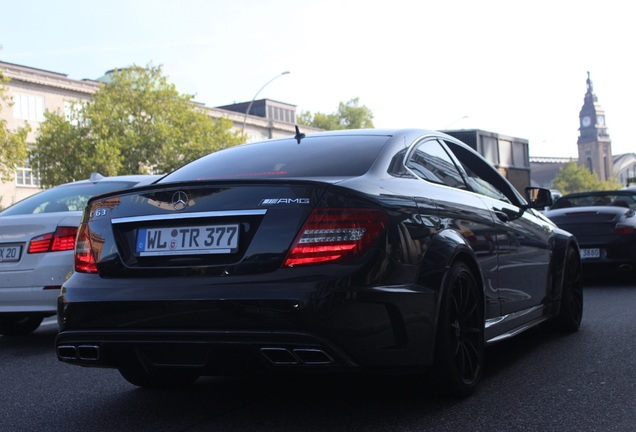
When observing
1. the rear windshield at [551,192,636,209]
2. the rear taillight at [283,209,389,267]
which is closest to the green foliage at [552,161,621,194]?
the rear windshield at [551,192,636,209]

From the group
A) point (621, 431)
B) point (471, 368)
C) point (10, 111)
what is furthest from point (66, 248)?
point (10, 111)

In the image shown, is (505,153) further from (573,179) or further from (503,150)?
(573,179)

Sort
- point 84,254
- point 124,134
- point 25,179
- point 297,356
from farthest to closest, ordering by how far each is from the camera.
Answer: point 25,179, point 124,134, point 84,254, point 297,356

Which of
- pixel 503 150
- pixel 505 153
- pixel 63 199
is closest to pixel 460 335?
pixel 63 199

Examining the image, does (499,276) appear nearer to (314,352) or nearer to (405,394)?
(405,394)

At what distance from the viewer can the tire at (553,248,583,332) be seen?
671 cm

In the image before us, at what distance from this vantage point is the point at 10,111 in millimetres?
61594

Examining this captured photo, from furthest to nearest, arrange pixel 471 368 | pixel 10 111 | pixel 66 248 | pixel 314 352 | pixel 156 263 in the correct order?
pixel 10 111 < pixel 66 248 < pixel 471 368 < pixel 156 263 < pixel 314 352

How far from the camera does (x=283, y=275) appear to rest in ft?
11.9

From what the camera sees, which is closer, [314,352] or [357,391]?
[314,352]

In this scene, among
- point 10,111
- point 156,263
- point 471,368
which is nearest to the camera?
point 156,263

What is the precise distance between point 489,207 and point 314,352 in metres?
2.08

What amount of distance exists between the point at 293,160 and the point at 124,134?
165 ft

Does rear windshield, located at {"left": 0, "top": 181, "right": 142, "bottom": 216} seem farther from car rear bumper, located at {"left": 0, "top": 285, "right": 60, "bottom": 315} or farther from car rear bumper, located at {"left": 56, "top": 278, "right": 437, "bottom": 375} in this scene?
car rear bumper, located at {"left": 56, "top": 278, "right": 437, "bottom": 375}
